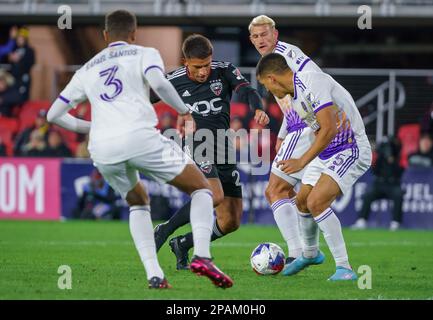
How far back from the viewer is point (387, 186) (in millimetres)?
18156

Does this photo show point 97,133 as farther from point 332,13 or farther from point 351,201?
point 332,13

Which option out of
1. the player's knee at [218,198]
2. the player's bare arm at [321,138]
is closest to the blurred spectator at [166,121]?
the player's knee at [218,198]

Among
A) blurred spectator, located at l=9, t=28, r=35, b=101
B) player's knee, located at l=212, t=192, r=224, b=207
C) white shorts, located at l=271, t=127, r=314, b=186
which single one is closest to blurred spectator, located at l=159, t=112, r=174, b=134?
blurred spectator, located at l=9, t=28, r=35, b=101

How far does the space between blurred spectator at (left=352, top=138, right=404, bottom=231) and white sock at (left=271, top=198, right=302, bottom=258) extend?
346 inches

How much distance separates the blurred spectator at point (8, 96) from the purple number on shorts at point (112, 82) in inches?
571

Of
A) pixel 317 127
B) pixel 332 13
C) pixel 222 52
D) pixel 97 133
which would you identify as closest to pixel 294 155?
pixel 317 127

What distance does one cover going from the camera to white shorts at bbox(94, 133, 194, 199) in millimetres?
7273

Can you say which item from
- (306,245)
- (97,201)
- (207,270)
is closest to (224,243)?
(306,245)

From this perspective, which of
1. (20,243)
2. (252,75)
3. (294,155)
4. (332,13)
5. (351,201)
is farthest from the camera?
(332,13)

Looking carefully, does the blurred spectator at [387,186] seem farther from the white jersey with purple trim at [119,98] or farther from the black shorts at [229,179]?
the white jersey with purple trim at [119,98]

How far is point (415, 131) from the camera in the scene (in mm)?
20391

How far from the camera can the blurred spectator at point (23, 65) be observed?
21.1 m

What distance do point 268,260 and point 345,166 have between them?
120cm

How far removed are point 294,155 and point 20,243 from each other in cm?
506
